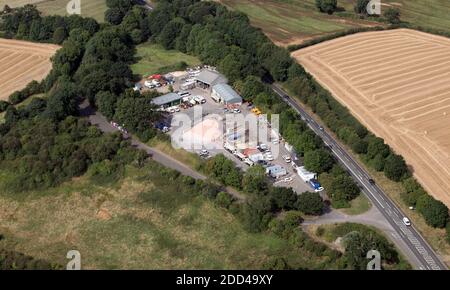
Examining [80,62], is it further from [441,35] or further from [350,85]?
[441,35]

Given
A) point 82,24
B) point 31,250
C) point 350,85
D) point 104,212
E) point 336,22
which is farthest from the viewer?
point 336,22

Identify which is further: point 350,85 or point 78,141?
point 350,85

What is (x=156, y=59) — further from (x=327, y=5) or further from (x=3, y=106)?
(x=327, y=5)

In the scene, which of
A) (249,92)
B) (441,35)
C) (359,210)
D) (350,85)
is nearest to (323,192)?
(359,210)

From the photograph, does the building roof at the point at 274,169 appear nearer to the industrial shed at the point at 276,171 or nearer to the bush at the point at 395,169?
the industrial shed at the point at 276,171

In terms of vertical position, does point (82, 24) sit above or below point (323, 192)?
above

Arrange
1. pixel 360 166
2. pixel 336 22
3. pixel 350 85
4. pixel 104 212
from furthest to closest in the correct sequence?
1. pixel 336 22
2. pixel 350 85
3. pixel 360 166
4. pixel 104 212

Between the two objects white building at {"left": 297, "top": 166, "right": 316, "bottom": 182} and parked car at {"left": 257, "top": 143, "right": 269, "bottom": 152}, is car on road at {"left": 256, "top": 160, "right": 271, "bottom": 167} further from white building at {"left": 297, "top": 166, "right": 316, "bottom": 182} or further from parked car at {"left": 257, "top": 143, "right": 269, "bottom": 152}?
white building at {"left": 297, "top": 166, "right": 316, "bottom": 182}
